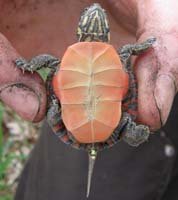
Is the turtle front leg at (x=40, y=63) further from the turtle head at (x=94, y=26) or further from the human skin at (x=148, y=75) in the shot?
the turtle head at (x=94, y=26)

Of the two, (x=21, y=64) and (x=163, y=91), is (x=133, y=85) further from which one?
(x=21, y=64)

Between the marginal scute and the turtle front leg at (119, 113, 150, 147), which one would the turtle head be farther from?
the turtle front leg at (119, 113, 150, 147)

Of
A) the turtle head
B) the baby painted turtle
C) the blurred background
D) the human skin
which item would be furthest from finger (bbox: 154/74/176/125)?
the blurred background

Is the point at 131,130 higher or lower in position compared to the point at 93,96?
lower

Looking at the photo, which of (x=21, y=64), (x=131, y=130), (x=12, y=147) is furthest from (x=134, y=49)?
(x=12, y=147)

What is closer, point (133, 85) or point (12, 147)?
point (133, 85)
